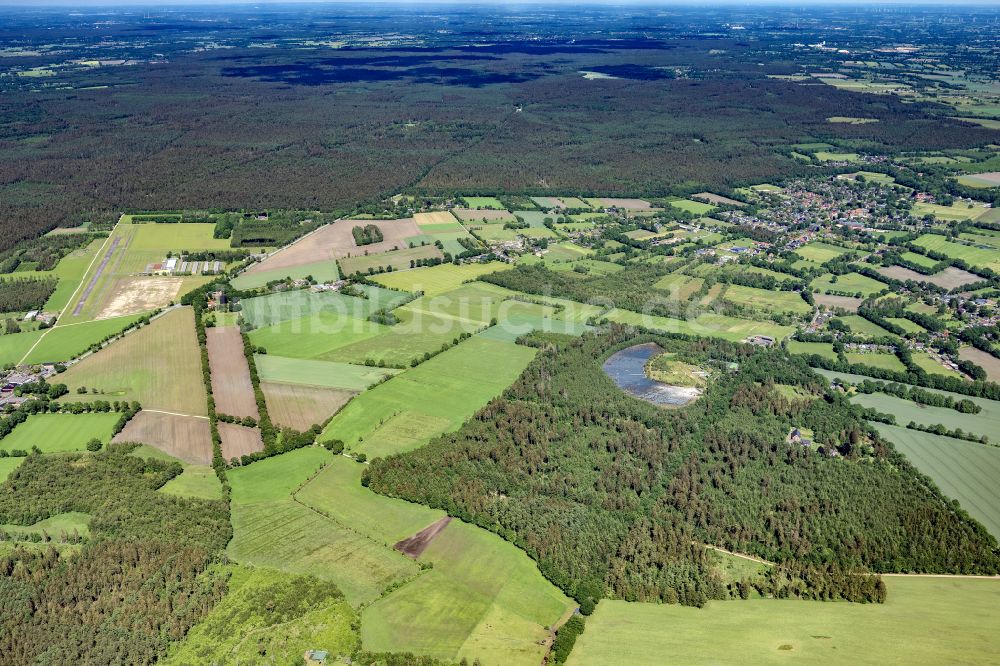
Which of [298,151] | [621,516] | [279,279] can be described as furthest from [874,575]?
[298,151]

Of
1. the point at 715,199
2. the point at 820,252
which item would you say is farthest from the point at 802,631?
the point at 715,199

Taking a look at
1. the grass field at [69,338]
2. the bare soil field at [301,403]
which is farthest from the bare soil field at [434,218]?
the bare soil field at [301,403]

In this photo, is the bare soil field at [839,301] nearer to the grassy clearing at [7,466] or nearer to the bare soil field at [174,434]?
the bare soil field at [174,434]


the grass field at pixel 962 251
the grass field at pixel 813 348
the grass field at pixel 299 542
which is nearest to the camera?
the grass field at pixel 299 542

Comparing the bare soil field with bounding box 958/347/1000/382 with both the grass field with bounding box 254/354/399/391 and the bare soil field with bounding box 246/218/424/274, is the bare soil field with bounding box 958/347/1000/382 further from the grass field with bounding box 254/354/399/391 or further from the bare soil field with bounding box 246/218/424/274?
the bare soil field with bounding box 246/218/424/274

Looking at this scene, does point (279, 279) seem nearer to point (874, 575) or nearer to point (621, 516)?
point (621, 516)

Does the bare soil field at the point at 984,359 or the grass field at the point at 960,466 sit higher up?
the bare soil field at the point at 984,359
